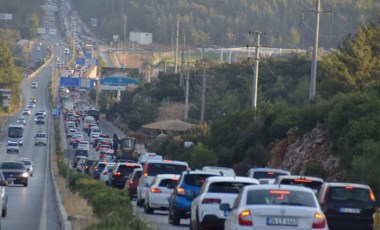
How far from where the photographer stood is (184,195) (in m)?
28.0

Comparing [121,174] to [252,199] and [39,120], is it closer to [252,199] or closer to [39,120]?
[252,199]

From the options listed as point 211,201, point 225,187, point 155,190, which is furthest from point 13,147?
point 211,201

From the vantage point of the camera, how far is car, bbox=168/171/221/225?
27984mm

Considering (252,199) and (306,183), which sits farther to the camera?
(306,183)

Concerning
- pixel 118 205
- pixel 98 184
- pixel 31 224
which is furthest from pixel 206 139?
pixel 118 205

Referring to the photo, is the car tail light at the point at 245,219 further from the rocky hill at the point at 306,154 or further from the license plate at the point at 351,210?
the rocky hill at the point at 306,154

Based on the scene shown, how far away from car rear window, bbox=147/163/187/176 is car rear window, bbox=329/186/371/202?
1227 centimetres

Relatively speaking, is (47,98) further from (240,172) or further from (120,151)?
(240,172)

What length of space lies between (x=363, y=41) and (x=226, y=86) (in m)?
46.3

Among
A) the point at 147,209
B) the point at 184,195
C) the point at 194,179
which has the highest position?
the point at 194,179

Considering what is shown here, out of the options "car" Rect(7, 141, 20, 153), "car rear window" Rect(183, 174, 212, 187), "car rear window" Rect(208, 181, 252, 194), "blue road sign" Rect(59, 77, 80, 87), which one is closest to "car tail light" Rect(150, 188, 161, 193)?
"car rear window" Rect(183, 174, 212, 187)

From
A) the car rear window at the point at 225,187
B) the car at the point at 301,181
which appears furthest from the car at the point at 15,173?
the car rear window at the point at 225,187

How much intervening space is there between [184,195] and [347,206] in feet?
15.4

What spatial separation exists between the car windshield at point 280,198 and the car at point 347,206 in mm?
6340
